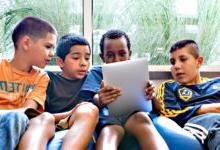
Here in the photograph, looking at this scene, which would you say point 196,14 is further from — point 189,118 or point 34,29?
point 34,29

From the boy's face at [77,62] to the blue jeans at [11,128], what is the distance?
0.47m

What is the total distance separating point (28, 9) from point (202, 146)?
1.20 m

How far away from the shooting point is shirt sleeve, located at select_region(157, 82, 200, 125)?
1.21 m

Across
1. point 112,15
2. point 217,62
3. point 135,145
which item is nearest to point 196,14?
point 217,62

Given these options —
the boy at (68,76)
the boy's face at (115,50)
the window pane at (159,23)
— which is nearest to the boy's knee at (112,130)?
the boy at (68,76)

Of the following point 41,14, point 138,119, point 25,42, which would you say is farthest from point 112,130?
point 41,14

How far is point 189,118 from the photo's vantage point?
3.93 feet

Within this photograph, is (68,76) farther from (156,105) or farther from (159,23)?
(159,23)

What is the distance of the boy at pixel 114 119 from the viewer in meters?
0.89

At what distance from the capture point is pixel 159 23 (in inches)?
69.8

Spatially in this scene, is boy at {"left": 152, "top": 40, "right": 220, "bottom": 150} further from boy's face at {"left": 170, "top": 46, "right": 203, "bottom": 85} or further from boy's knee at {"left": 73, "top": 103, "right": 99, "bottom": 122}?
boy's knee at {"left": 73, "top": 103, "right": 99, "bottom": 122}

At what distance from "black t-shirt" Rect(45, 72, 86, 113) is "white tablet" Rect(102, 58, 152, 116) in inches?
9.7

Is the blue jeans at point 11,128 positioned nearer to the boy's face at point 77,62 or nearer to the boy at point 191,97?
the boy's face at point 77,62

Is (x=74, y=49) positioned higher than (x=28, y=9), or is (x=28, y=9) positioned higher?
(x=28, y=9)
